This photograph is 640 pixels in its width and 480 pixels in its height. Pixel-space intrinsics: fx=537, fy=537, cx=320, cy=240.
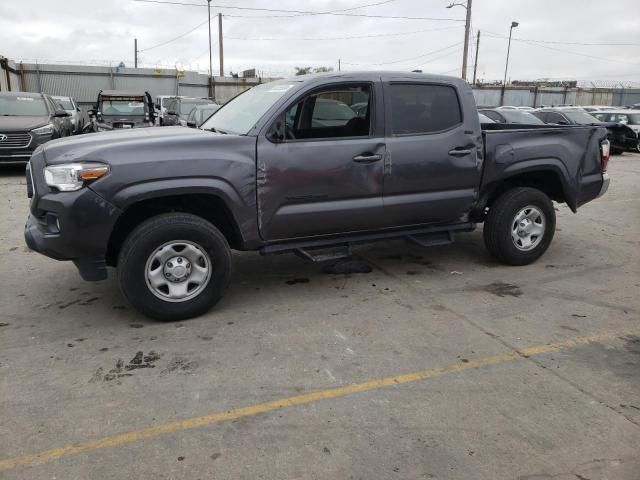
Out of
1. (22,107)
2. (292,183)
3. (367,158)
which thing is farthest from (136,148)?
(22,107)

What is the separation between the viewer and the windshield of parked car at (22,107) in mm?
12000

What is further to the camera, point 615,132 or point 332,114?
point 615,132

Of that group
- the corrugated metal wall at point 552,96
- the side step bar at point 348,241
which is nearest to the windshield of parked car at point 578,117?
the side step bar at point 348,241

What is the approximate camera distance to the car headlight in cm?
379

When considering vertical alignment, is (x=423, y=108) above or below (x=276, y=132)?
above

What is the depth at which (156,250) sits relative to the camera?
4.02 metres

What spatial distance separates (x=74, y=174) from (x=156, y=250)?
78 cm

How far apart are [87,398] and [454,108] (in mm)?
3956

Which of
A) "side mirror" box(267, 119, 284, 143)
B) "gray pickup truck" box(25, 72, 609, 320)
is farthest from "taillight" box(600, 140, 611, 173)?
"side mirror" box(267, 119, 284, 143)

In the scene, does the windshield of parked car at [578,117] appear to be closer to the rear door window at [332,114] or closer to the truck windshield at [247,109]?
the rear door window at [332,114]

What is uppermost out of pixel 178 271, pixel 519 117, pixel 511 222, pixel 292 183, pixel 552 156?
pixel 519 117

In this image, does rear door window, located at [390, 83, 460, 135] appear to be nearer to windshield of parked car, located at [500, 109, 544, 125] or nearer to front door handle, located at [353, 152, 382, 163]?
front door handle, located at [353, 152, 382, 163]

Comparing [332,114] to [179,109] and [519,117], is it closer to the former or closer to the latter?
[519,117]

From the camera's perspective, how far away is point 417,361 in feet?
11.9
